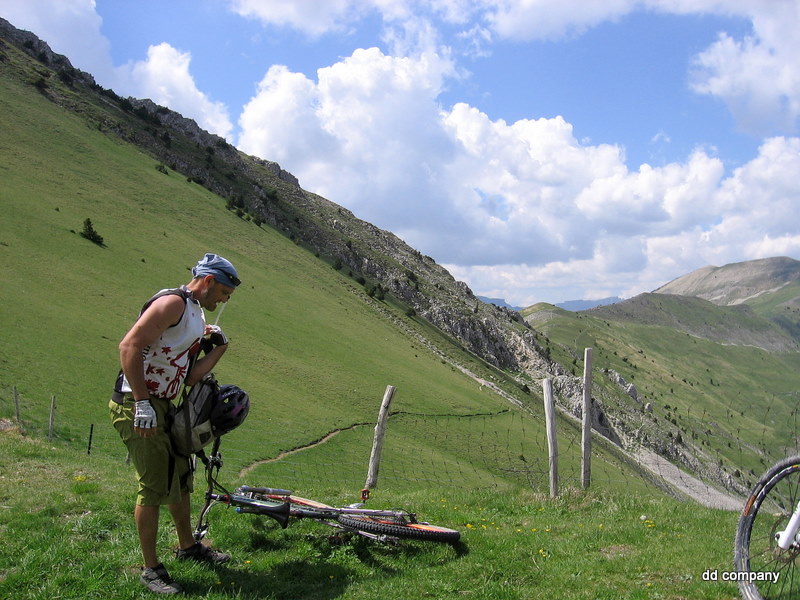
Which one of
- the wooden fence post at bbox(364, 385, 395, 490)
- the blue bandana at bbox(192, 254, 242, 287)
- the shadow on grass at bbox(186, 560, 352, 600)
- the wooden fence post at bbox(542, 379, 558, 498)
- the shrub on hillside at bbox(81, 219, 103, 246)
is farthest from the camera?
the shrub on hillside at bbox(81, 219, 103, 246)

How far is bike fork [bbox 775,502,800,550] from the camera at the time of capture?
200 inches

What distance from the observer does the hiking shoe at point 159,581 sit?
5555 millimetres

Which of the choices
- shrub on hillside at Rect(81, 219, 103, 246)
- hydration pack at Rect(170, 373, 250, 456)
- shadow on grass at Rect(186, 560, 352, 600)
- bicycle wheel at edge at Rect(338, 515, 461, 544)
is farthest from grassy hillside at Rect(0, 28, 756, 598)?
hydration pack at Rect(170, 373, 250, 456)

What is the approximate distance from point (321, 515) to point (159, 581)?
2.14m

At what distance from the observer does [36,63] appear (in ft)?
306

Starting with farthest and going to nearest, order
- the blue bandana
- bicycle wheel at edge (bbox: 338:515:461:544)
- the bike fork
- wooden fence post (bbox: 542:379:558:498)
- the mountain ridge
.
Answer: the mountain ridge
wooden fence post (bbox: 542:379:558:498)
bicycle wheel at edge (bbox: 338:515:461:544)
the blue bandana
the bike fork

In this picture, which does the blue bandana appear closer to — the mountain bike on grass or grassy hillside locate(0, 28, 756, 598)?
the mountain bike on grass

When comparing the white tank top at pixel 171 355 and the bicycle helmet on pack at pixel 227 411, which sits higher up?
the white tank top at pixel 171 355

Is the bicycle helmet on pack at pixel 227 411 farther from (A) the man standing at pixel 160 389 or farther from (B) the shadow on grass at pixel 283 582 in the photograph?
(B) the shadow on grass at pixel 283 582

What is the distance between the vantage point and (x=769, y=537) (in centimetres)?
547

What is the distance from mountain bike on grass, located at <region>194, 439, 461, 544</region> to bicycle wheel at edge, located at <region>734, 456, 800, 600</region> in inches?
127

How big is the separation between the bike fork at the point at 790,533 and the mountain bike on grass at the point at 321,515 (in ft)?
11.7

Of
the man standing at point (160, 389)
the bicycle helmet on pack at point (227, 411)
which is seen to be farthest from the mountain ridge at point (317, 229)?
the man standing at point (160, 389)

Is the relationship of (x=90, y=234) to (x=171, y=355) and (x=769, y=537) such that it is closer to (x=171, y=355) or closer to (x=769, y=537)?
(x=171, y=355)
